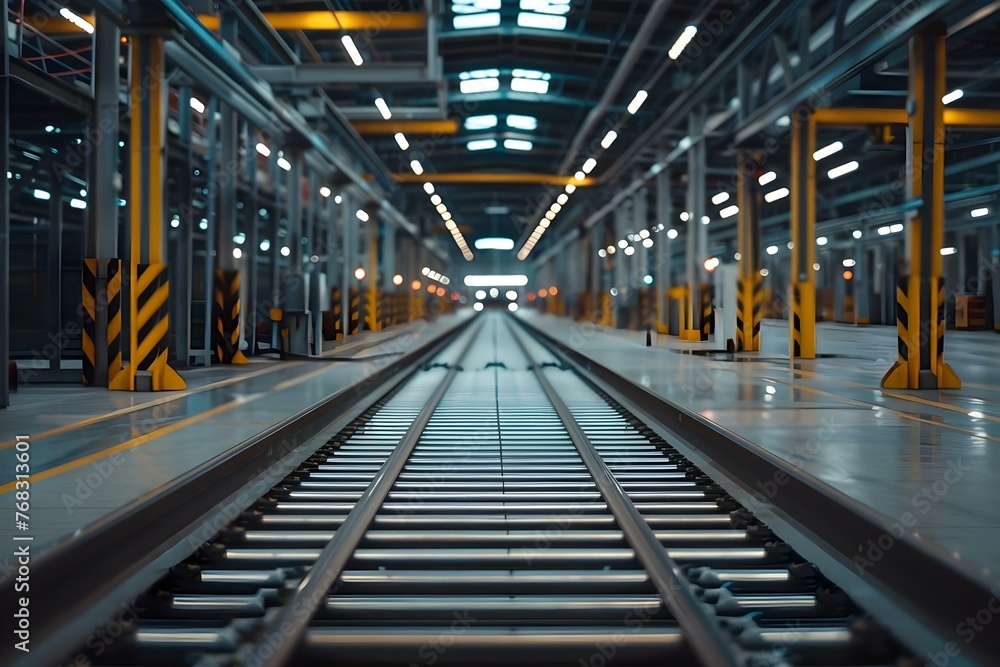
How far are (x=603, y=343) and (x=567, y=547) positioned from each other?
19.0 m

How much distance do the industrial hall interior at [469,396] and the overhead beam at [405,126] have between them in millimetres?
146

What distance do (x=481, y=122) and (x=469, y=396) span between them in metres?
18.3

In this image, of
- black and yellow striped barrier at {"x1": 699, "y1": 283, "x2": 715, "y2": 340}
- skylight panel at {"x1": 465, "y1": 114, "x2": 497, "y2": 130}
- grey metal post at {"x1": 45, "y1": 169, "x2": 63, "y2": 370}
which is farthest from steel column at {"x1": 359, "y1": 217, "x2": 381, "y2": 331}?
grey metal post at {"x1": 45, "y1": 169, "x2": 63, "y2": 370}

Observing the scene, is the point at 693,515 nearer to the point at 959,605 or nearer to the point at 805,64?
the point at 959,605

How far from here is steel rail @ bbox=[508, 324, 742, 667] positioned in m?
3.05

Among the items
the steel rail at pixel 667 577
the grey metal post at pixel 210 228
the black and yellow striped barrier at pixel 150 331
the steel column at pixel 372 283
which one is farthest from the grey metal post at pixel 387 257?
the steel rail at pixel 667 577

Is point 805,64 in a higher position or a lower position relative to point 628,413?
higher

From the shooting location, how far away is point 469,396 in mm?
12617

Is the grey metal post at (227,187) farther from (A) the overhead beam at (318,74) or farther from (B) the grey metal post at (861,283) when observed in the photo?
(B) the grey metal post at (861,283)

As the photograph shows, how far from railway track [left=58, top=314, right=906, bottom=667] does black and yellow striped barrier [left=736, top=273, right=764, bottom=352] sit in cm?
1243

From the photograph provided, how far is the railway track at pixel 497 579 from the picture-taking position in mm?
3188

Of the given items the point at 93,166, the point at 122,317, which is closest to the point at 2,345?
the point at 122,317

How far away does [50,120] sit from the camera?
12391 millimetres

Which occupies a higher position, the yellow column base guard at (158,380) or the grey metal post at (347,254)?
the grey metal post at (347,254)
